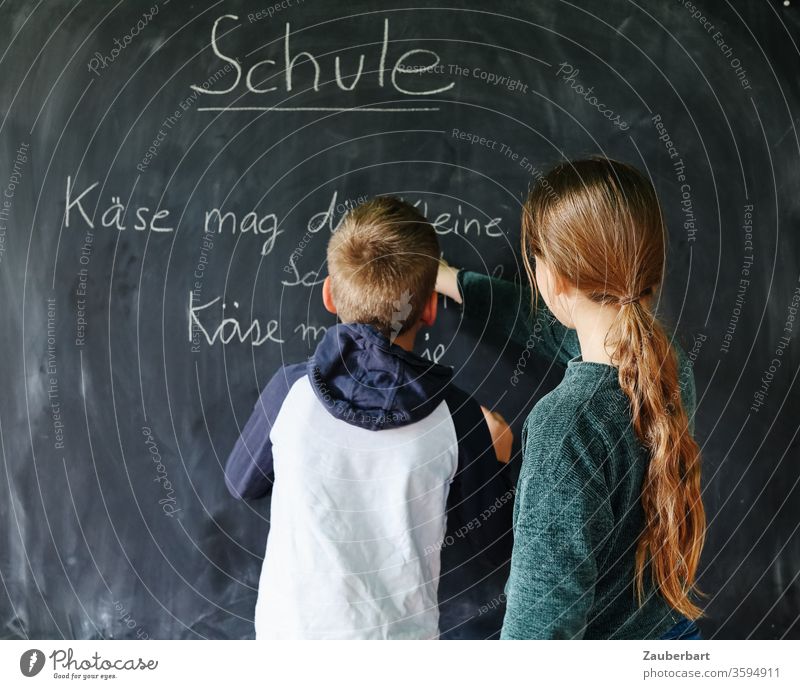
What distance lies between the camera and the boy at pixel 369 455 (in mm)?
917

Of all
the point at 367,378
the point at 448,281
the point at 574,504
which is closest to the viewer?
the point at 574,504

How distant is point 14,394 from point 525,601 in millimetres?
745

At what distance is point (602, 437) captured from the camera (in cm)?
76

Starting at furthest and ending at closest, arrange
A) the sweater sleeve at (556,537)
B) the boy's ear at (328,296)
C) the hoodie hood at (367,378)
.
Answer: the boy's ear at (328,296)
the hoodie hood at (367,378)
the sweater sleeve at (556,537)

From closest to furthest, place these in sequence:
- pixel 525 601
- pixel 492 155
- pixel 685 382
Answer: pixel 525 601
pixel 685 382
pixel 492 155

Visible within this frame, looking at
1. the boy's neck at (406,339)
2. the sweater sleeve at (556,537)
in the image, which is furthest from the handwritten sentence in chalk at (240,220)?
the sweater sleeve at (556,537)

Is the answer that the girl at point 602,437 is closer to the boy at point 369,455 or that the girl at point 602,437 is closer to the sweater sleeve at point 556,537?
the sweater sleeve at point 556,537

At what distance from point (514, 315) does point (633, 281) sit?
25 centimetres

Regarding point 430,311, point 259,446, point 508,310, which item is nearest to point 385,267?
point 430,311

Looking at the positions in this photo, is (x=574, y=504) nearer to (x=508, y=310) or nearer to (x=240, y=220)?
(x=508, y=310)

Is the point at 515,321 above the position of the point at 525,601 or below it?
above
